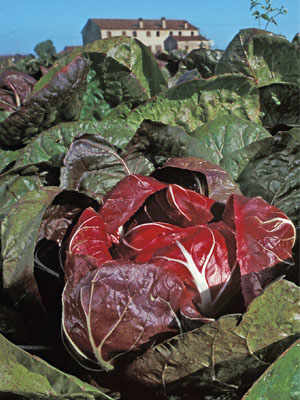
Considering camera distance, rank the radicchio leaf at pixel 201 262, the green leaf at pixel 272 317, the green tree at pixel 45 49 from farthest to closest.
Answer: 1. the green tree at pixel 45 49
2. the radicchio leaf at pixel 201 262
3. the green leaf at pixel 272 317

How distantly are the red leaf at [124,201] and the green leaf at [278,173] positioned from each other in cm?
55

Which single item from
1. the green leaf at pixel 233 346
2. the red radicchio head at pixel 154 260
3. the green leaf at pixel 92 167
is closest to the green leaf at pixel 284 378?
the green leaf at pixel 233 346

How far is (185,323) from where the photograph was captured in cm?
132

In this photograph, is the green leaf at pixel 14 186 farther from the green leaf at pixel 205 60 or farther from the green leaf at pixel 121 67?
the green leaf at pixel 205 60

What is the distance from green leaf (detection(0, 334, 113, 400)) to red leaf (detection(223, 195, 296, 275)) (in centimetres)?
62

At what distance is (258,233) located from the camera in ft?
5.06

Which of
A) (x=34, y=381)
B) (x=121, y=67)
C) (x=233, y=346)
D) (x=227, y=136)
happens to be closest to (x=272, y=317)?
(x=233, y=346)

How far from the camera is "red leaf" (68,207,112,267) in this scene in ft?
5.23

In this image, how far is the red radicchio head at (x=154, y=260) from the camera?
1.34 m

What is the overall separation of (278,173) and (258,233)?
0.55 metres

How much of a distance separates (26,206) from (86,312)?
54 cm

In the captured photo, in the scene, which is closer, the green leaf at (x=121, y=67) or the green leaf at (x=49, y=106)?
the green leaf at (x=49, y=106)

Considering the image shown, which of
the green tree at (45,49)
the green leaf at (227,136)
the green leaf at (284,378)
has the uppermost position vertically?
the green tree at (45,49)

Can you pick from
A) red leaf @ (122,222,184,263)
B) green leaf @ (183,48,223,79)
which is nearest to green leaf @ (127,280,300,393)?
red leaf @ (122,222,184,263)
